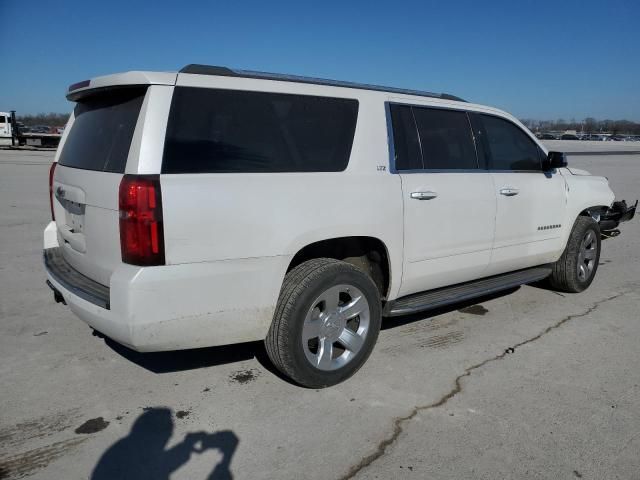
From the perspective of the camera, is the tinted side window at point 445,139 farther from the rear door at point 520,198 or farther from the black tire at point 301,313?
the black tire at point 301,313

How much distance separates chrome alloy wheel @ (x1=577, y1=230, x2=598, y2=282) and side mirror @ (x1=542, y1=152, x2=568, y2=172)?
3.30 ft

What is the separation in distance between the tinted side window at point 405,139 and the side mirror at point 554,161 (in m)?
1.76

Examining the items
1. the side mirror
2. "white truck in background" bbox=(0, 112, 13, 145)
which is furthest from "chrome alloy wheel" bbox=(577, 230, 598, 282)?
"white truck in background" bbox=(0, 112, 13, 145)

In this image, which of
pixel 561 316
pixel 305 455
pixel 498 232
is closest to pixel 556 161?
pixel 498 232

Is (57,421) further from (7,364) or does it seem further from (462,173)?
(462,173)

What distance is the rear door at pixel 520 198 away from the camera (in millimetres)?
A: 4547

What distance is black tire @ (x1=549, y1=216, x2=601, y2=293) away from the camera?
17.8ft

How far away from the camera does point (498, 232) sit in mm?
4480

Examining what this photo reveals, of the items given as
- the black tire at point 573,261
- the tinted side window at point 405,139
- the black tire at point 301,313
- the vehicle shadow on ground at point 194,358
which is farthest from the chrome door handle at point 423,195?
the black tire at point 573,261

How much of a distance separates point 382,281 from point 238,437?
154 centimetres

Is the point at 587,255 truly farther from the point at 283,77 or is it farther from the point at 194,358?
the point at 194,358

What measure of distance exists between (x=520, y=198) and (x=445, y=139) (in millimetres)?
998

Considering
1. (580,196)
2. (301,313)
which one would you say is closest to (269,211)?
(301,313)

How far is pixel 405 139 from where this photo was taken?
3.86 meters
